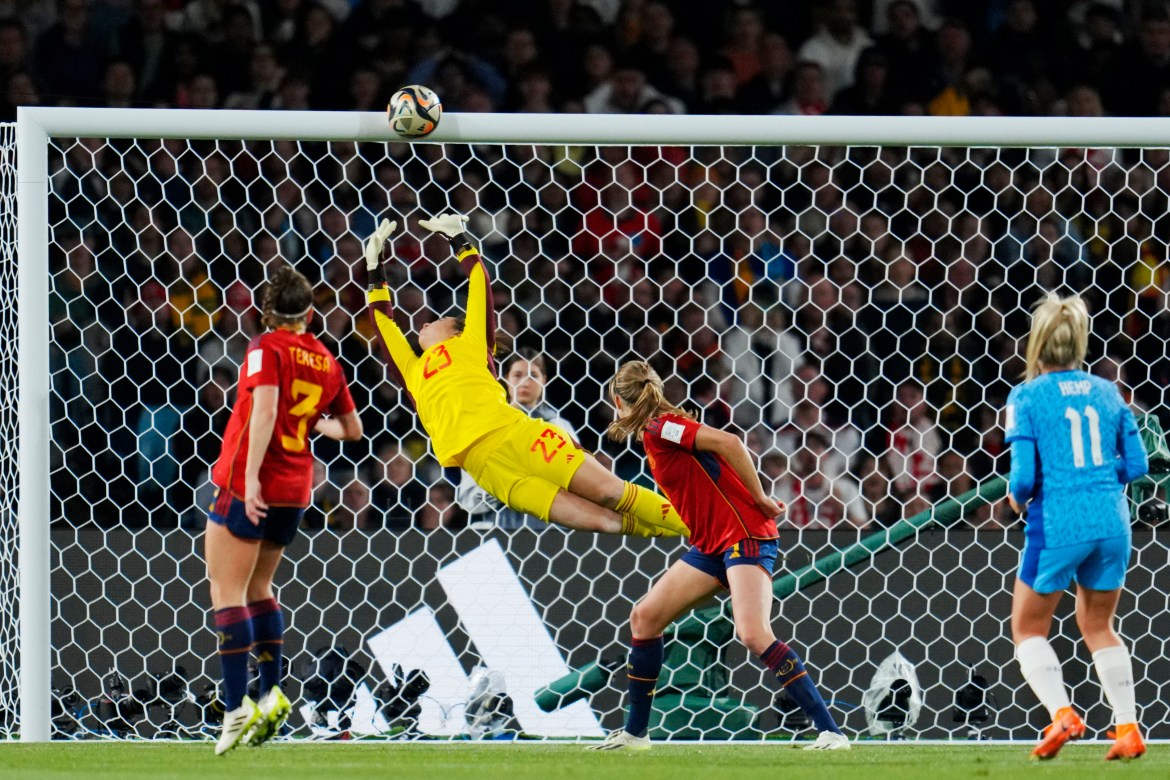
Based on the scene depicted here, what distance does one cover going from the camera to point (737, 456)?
18.1ft

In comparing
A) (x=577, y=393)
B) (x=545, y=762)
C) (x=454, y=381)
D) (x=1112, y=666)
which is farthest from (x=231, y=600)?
(x=577, y=393)

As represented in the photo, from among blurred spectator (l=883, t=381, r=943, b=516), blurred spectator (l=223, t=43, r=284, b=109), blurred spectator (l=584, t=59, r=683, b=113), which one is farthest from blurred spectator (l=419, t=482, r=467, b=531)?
blurred spectator (l=223, t=43, r=284, b=109)

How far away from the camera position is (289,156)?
915cm

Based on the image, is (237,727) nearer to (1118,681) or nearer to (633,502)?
(633,502)

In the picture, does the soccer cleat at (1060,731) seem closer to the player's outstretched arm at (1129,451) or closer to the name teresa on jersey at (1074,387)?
the player's outstretched arm at (1129,451)

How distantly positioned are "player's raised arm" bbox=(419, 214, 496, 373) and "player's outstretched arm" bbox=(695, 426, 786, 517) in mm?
1074

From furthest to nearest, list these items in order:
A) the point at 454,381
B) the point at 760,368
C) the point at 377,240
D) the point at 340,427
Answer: the point at 760,368 < the point at 454,381 < the point at 377,240 < the point at 340,427

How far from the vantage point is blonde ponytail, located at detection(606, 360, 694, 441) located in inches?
222

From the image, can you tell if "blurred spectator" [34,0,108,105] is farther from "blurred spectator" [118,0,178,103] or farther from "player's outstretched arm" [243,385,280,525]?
"player's outstretched arm" [243,385,280,525]

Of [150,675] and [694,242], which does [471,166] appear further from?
[150,675]

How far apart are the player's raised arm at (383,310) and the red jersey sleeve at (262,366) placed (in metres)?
0.95

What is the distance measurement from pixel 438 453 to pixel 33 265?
1704 millimetres

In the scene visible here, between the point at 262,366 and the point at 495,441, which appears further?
the point at 495,441

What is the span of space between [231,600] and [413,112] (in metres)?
1.91
